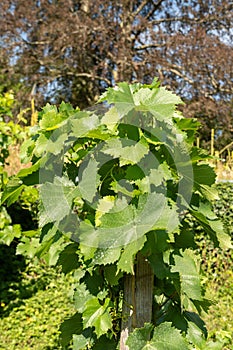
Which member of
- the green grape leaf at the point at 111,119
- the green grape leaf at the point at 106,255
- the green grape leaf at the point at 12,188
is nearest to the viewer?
the green grape leaf at the point at 106,255

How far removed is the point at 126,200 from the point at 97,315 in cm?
40

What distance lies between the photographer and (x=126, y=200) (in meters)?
1.27

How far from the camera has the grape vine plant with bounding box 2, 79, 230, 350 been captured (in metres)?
1.22

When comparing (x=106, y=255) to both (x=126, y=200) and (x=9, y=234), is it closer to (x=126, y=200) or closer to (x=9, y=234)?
(x=126, y=200)

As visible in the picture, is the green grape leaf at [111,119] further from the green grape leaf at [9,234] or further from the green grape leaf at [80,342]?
the green grape leaf at [9,234]

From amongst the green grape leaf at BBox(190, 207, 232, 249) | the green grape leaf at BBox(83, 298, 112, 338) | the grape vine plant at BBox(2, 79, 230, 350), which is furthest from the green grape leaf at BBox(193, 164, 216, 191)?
the green grape leaf at BBox(83, 298, 112, 338)

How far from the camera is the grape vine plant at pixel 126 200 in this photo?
122cm

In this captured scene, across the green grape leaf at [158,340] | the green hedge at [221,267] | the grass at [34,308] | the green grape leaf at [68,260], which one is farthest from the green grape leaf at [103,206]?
the green hedge at [221,267]

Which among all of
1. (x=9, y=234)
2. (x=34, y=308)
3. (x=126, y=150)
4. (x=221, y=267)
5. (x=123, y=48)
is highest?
(x=123, y=48)

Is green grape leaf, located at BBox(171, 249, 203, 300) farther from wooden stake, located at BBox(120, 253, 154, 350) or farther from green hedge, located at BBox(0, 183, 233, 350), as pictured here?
green hedge, located at BBox(0, 183, 233, 350)

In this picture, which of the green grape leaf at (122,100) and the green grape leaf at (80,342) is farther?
the green grape leaf at (80,342)

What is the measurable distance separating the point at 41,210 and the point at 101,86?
1400cm

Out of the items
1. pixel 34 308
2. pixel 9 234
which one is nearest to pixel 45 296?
pixel 34 308

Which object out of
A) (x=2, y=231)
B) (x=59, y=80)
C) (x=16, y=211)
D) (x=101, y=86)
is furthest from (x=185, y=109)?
(x=2, y=231)
